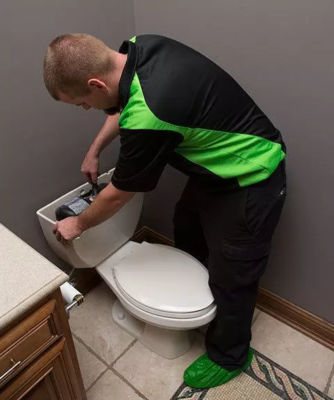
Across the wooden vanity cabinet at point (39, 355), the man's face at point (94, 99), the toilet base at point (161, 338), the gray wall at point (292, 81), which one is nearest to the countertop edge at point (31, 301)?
the wooden vanity cabinet at point (39, 355)

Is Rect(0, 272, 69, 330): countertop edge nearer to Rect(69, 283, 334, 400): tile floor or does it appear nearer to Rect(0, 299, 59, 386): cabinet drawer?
Rect(0, 299, 59, 386): cabinet drawer

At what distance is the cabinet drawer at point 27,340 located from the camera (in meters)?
0.72

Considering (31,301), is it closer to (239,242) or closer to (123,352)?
(239,242)

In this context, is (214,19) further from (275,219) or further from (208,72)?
(275,219)

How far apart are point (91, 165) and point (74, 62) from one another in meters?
0.50

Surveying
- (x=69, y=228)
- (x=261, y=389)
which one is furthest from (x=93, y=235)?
(x=261, y=389)

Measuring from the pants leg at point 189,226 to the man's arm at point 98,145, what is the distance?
35 centimetres

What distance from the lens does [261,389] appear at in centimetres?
134

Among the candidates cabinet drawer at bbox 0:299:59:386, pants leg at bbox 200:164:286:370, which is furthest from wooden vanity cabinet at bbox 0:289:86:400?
pants leg at bbox 200:164:286:370

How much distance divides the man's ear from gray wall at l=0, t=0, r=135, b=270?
1.16 feet

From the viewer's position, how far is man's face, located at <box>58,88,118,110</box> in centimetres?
→ 95

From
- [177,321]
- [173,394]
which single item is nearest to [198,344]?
[173,394]

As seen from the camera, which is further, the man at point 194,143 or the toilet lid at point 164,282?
the toilet lid at point 164,282

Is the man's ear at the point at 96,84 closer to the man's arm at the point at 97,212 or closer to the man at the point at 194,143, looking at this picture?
the man at the point at 194,143
